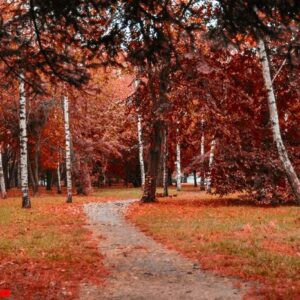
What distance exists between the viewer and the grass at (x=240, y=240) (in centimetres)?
827

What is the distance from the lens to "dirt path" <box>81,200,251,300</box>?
7258 mm

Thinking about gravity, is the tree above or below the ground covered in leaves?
above

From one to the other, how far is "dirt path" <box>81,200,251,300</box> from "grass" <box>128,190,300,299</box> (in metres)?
0.44

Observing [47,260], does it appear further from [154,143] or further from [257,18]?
[154,143]

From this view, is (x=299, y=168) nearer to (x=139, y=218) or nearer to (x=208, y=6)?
(x=139, y=218)

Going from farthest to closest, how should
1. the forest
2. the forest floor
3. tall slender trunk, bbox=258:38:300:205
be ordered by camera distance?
tall slender trunk, bbox=258:38:300:205, the forest, the forest floor

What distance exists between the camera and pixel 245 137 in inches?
941

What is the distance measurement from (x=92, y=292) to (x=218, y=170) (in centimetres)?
1680

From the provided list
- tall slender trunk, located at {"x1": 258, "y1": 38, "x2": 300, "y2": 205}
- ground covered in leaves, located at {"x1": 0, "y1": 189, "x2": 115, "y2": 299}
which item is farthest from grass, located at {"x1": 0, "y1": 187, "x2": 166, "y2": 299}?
tall slender trunk, located at {"x1": 258, "y1": 38, "x2": 300, "y2": 205}

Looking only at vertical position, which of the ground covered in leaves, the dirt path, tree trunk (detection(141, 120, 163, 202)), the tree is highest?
the tree

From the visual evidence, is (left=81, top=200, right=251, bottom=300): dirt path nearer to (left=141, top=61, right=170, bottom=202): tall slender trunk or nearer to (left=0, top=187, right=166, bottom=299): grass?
(left=0, top=187, right=166, bottom=299): grass

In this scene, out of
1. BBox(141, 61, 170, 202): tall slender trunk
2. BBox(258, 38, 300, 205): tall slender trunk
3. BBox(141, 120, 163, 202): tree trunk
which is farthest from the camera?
BBox(141, 120, 163, 202): tree trunk

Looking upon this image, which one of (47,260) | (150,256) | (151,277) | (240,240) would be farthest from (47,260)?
(240,240)

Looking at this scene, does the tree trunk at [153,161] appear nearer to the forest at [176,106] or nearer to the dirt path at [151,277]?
the forest at [176,106]
